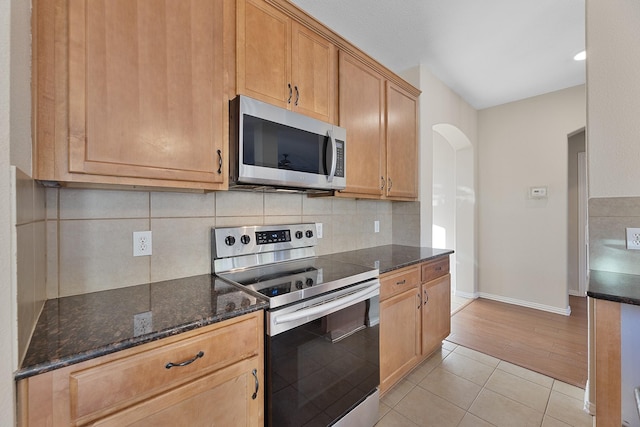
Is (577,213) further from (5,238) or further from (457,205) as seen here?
(5,238)

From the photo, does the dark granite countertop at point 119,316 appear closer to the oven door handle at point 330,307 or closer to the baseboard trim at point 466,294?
the oven door handle at point 330,307

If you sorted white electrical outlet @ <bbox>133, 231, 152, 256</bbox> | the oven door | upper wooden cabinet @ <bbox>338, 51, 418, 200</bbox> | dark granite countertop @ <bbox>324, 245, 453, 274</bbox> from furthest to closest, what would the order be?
upper wooden cabinet @ <bbox>338, 51, 418, 200</bbox> → dark granite countertop @ <bbox>324, 245, 453, 274</bbox> → white electrical outlet @ <bbox>133, 231, 152, 256</bbox> → the oven door

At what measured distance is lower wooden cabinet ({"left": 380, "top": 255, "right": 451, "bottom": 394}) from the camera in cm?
180

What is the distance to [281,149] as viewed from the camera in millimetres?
1480

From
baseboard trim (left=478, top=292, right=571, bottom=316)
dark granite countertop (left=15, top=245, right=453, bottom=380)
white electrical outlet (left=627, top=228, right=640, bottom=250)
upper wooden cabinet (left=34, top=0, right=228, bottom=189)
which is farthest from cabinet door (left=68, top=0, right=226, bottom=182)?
baseboard trim (left=478, top=292, right=571, bottom=316)

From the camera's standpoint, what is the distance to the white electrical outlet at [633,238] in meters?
1.52

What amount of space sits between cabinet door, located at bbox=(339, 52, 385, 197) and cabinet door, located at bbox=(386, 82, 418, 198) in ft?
0.38

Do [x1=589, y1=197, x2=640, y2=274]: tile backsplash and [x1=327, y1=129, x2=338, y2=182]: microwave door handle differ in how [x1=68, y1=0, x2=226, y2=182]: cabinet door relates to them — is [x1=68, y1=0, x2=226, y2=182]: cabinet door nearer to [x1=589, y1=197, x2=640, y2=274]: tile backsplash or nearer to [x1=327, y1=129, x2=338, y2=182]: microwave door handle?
[x1=327, y1=129, x2=338, y2=182]: microwave door handle

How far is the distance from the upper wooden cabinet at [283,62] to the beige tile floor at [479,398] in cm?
199

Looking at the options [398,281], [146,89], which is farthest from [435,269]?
[146,89]

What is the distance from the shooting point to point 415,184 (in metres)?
2.67

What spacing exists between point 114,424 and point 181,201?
96 centimetres

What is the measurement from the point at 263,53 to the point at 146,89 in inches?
25.8

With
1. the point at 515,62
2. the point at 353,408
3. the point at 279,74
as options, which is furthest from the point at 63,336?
the point at 515,62
